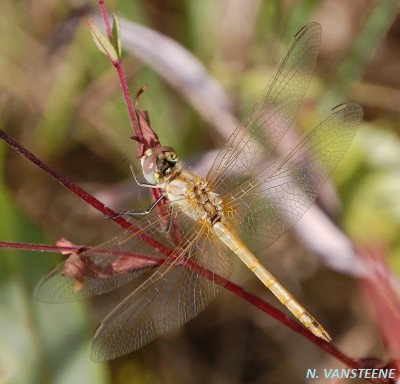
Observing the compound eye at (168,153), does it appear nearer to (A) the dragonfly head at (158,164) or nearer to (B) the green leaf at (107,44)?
(A) the dragonfly head at (158,164)

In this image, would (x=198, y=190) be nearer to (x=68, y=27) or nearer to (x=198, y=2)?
(x=68, y=27)

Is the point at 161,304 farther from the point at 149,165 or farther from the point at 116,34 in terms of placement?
the point at 116,34

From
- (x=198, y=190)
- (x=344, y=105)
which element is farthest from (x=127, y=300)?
(x=344, y=105)

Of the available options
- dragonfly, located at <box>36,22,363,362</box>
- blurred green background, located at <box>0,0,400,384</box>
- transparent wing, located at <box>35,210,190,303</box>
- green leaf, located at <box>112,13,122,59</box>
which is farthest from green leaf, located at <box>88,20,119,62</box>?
blurred green background, located at <box>0,0,400,384</box>

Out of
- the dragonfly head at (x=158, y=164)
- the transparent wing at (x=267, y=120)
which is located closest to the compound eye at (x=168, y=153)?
the dragonfly head at (x=158, y=164)

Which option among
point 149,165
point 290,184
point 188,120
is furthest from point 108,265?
point 188,120

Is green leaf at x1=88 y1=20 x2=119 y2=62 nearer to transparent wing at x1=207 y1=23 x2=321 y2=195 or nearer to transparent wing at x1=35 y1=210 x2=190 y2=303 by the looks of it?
transparent wing at x1=35 y1=210 x2=190 y2=303
